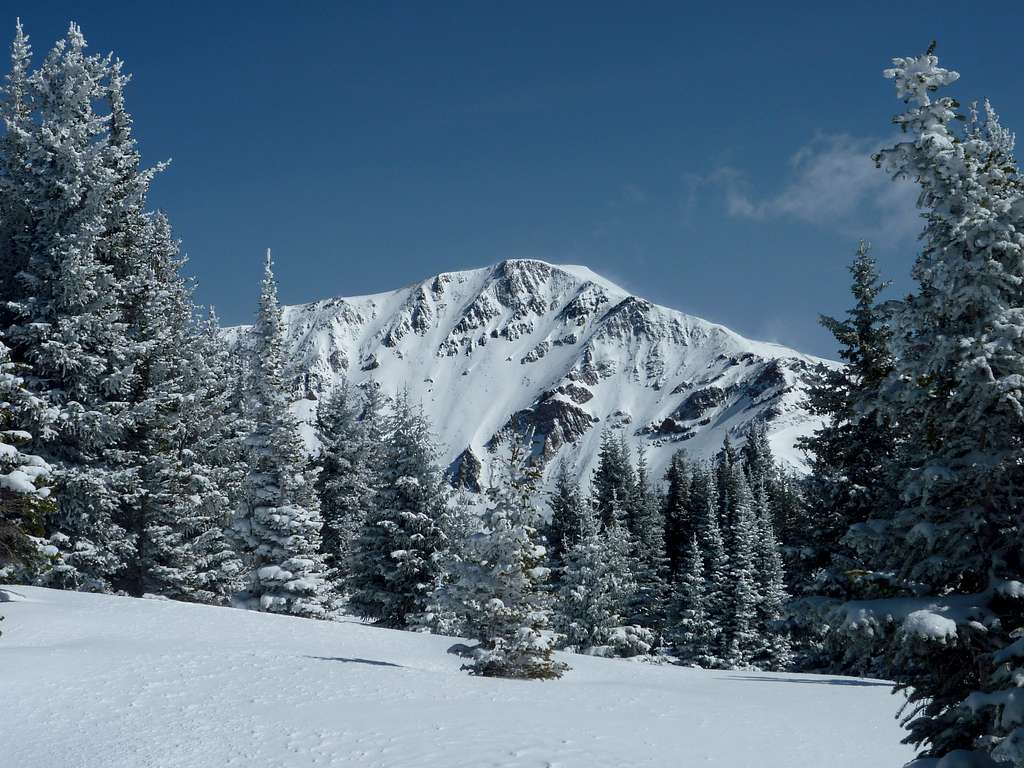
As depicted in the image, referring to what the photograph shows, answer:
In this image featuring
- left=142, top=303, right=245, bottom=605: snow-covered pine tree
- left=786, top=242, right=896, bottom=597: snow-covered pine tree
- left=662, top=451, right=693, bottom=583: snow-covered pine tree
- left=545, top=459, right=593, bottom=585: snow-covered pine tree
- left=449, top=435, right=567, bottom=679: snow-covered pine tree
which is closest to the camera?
left=449, top=435, right=567, bottom=679: snow-covered pine tree

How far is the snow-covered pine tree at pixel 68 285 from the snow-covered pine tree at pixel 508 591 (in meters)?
11.7

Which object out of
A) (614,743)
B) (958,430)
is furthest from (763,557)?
(958,430)

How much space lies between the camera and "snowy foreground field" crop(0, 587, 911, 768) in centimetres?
1146

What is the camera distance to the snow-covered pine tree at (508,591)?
1886cm

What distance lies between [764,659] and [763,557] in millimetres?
6418

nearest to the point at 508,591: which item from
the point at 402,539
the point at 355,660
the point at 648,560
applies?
the point at 355,660

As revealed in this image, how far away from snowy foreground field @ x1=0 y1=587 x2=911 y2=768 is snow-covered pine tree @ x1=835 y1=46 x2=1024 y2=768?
5.04 metres

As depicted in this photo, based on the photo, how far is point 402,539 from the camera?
32.0 meters

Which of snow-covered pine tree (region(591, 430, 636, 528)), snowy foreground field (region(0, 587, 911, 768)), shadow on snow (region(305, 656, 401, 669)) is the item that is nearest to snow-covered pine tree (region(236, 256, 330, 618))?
snowy foreground field (region(0, 587, 911, 768))

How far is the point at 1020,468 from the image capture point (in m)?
7.82

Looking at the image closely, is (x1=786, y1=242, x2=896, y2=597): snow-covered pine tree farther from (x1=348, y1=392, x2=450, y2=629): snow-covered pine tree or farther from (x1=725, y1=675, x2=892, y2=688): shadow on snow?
(x1=348, y1=392, x2=450, y2=629): snow-covered pine tree

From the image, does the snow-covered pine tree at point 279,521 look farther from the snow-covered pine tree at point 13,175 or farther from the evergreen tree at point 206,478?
the snow-covered pine tree at point 13,175

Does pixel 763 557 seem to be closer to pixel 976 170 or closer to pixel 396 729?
pixel 396 729

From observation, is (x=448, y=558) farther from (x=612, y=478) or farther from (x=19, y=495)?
(x=612, y=478)
